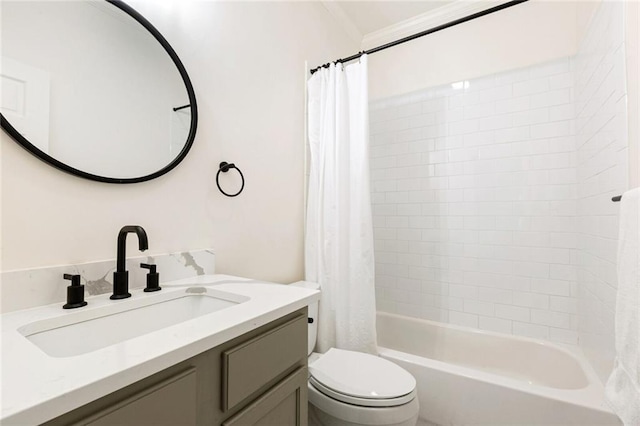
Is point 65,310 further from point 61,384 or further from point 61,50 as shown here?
point 61,50

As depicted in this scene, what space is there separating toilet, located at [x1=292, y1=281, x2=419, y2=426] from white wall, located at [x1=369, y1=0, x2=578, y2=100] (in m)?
2.04

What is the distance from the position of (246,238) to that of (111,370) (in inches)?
40.4

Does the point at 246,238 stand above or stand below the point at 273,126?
below

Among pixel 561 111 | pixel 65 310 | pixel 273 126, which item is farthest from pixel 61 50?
pixel 561 111

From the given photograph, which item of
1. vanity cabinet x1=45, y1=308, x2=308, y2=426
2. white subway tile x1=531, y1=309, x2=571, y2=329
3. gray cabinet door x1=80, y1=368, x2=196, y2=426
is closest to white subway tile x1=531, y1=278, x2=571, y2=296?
white subway tile x1=531, y1=309, x2=571, y2=329

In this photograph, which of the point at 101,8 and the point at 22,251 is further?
the point at 101,8

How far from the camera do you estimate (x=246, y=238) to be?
4.92 ft

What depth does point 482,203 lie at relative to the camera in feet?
7.00

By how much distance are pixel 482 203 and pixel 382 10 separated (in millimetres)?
1591

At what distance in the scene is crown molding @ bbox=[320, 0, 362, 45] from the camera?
216cm

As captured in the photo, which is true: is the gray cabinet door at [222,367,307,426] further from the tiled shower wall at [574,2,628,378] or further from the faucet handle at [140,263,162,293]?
the tiled shower wall at [574,2,628,378]

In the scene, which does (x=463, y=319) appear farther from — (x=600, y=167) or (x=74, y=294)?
(x=74, y=294)

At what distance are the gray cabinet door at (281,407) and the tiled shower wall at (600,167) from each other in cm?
140

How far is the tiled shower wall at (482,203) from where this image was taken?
192 cm
